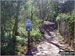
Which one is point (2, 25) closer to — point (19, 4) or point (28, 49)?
point (19, 4)

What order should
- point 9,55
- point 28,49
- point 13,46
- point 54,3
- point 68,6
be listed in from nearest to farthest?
point 9,55 → point 13,46 → point 28,49 → point 68,6 → point 54,3

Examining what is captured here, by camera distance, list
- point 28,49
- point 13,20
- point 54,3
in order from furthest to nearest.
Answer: point 54,3 → point 28,49 → point 13,20

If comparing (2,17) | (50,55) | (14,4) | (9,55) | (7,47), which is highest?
(14,4)

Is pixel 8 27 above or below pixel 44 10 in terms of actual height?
below

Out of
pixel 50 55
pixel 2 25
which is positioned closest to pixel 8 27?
pixel 2 25

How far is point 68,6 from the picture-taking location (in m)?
7.57

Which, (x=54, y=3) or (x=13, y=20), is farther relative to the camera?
(x=54, y=3)

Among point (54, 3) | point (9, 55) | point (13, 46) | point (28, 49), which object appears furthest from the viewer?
point (54, 3)

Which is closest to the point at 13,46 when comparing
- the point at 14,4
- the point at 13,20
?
the point at 13,20

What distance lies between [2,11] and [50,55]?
2702 mm

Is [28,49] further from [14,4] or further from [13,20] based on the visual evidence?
Answer: [14,4]

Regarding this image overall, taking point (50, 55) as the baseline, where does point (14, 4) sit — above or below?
above

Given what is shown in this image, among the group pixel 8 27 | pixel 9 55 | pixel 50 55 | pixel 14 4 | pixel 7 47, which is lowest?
pixel 50 55

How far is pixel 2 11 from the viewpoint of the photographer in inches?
156
